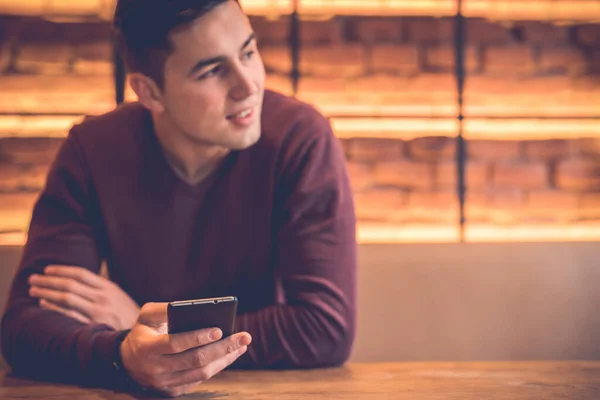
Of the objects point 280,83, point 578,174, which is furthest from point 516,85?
point 280,83

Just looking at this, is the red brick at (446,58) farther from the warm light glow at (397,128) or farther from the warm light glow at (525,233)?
the warm light glow at (525,233)

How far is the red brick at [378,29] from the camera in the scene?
309 cm

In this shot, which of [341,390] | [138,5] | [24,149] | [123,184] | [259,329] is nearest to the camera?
[341,390]

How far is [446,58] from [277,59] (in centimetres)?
74

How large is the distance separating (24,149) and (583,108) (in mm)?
2376

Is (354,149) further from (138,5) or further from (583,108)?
(138,5)

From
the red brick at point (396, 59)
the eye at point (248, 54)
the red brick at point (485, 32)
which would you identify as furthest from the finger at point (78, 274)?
the red brick at point (485, 32)

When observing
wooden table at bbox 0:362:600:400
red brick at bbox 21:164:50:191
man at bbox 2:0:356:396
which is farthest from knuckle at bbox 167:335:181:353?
Answer: red brick at bbox 21:164:50:191

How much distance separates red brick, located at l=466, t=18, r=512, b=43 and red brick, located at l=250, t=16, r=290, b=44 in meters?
0.80

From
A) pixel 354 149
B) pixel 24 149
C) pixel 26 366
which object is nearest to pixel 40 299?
pixel 26 366

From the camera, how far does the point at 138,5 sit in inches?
58.6

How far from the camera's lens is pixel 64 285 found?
1.45 m

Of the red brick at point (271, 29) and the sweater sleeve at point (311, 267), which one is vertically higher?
the red brick at point (271, 29)

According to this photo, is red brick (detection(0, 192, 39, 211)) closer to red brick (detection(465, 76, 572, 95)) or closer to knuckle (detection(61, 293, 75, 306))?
knuckle (detection(61, 293, 75, 306))
